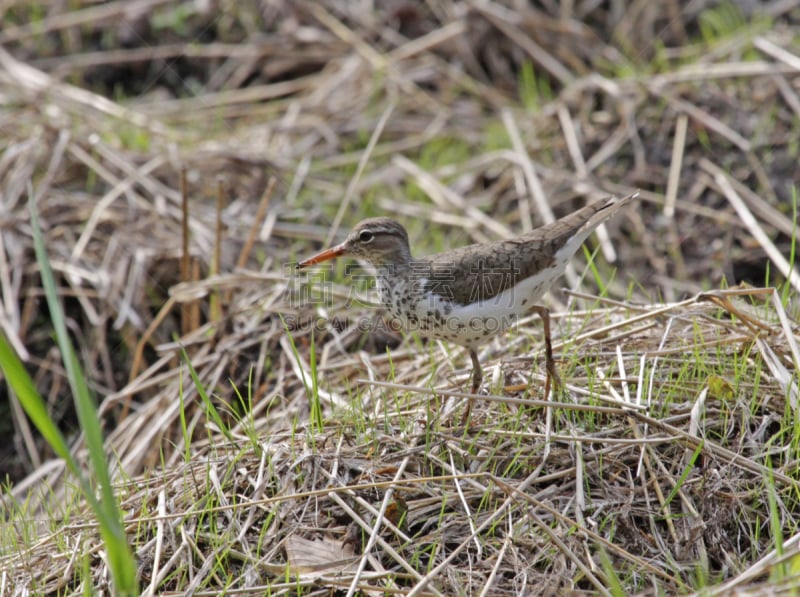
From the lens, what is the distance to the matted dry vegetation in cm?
410

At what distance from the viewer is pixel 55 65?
9.88 meters

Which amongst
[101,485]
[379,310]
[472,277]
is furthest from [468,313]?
[101,485]

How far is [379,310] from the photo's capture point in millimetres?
6305

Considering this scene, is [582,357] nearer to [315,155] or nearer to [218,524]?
[218,524]

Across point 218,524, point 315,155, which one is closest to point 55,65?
point 315,155

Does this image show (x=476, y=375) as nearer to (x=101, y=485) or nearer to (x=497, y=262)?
(x=497, y=262)

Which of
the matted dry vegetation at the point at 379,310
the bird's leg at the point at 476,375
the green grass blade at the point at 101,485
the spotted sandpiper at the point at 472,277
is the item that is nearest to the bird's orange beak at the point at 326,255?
the spotted sandpiper at the point at 472,277

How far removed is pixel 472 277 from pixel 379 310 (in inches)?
54.1

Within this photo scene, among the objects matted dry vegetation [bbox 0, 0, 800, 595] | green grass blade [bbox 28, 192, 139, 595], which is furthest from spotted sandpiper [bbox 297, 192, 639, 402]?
green grass blade [bbox 28, 192, 139, 595]

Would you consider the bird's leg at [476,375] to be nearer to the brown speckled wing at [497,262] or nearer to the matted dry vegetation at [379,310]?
the matted dry vegetation at [379,310]

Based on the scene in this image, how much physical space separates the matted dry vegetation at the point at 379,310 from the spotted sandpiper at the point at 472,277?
1.13ft

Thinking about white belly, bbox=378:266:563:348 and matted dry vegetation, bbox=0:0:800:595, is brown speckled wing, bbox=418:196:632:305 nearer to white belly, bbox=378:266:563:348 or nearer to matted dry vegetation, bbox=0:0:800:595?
white belly, bbox=378:266:563:348

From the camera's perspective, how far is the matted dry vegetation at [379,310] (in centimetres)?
410

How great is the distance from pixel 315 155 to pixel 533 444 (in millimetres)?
5052
